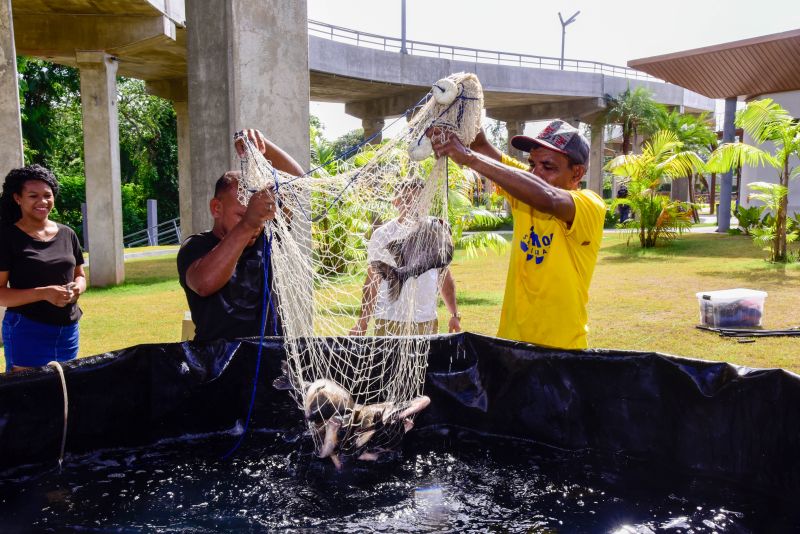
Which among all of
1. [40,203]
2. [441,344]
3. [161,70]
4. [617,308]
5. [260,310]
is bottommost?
[617,308]

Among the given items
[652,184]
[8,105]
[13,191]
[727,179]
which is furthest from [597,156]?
[13,191]

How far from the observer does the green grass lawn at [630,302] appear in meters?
6.43

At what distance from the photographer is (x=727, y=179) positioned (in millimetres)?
16859

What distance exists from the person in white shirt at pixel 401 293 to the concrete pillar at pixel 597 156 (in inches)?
968

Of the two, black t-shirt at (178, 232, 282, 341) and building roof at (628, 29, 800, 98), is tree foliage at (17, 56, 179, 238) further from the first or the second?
black t-shirt at (178, 232, 282, 341)

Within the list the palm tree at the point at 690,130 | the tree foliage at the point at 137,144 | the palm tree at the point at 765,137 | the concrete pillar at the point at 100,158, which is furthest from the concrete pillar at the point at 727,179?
the tree foliage at the point at 137,144

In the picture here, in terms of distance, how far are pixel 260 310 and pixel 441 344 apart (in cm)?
97

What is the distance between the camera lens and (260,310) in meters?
3.37

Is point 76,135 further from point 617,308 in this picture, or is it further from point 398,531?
point 398,531

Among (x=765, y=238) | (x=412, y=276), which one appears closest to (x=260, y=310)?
(x=412, y=276)

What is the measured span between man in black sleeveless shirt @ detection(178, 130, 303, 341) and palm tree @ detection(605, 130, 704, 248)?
12.4m

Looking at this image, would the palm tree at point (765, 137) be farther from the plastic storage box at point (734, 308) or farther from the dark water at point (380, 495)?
the dark water at point (380, 495)

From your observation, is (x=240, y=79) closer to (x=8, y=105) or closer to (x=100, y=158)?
(x=8, y=105)

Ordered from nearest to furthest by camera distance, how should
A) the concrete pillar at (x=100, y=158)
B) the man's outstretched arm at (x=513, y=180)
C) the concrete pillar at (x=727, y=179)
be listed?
the man's outstretched arm at (x=513, y=180) < the concrete pillar at (x=100, y=158) < the concrete pillar at (x=727, y=179)
